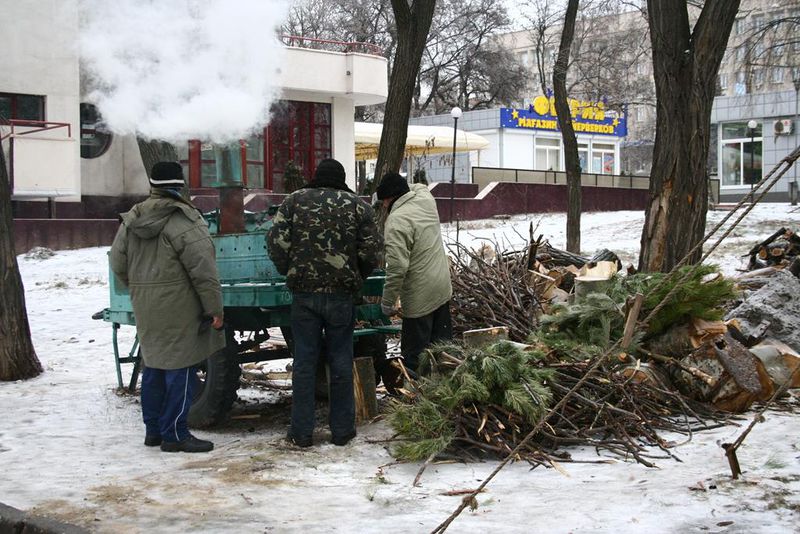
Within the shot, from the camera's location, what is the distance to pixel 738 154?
50594mm

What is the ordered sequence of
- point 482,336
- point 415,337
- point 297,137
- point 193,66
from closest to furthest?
point 415,337, point 482,336, point 193,66, point 297,137

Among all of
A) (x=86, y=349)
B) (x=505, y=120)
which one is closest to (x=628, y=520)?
(x=86, y=349)

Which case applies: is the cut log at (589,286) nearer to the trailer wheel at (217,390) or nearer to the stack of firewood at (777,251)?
the trailer wheel at (217,390)

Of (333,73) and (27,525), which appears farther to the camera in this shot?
(333,73)

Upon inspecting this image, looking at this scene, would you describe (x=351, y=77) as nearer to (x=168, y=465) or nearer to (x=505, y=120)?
(x=505, y=120)

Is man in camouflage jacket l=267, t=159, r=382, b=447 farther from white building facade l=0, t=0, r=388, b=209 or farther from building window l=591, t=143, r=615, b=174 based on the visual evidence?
building window l=591, t=143, r=615, b=174

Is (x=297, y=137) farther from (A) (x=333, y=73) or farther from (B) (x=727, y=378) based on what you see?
(B) (x=727, y=378)

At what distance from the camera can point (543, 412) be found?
5691mm

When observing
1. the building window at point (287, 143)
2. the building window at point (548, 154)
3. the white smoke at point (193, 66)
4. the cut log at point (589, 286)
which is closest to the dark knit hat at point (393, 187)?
the cut log at point (589, 286)

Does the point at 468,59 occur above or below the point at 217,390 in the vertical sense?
above

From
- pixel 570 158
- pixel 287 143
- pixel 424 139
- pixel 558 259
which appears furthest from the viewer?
pixel 424 139

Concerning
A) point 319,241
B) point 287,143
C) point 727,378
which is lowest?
point 727,378

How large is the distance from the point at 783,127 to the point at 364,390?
147 feet

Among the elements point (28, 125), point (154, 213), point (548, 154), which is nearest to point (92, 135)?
point (28, 125)
